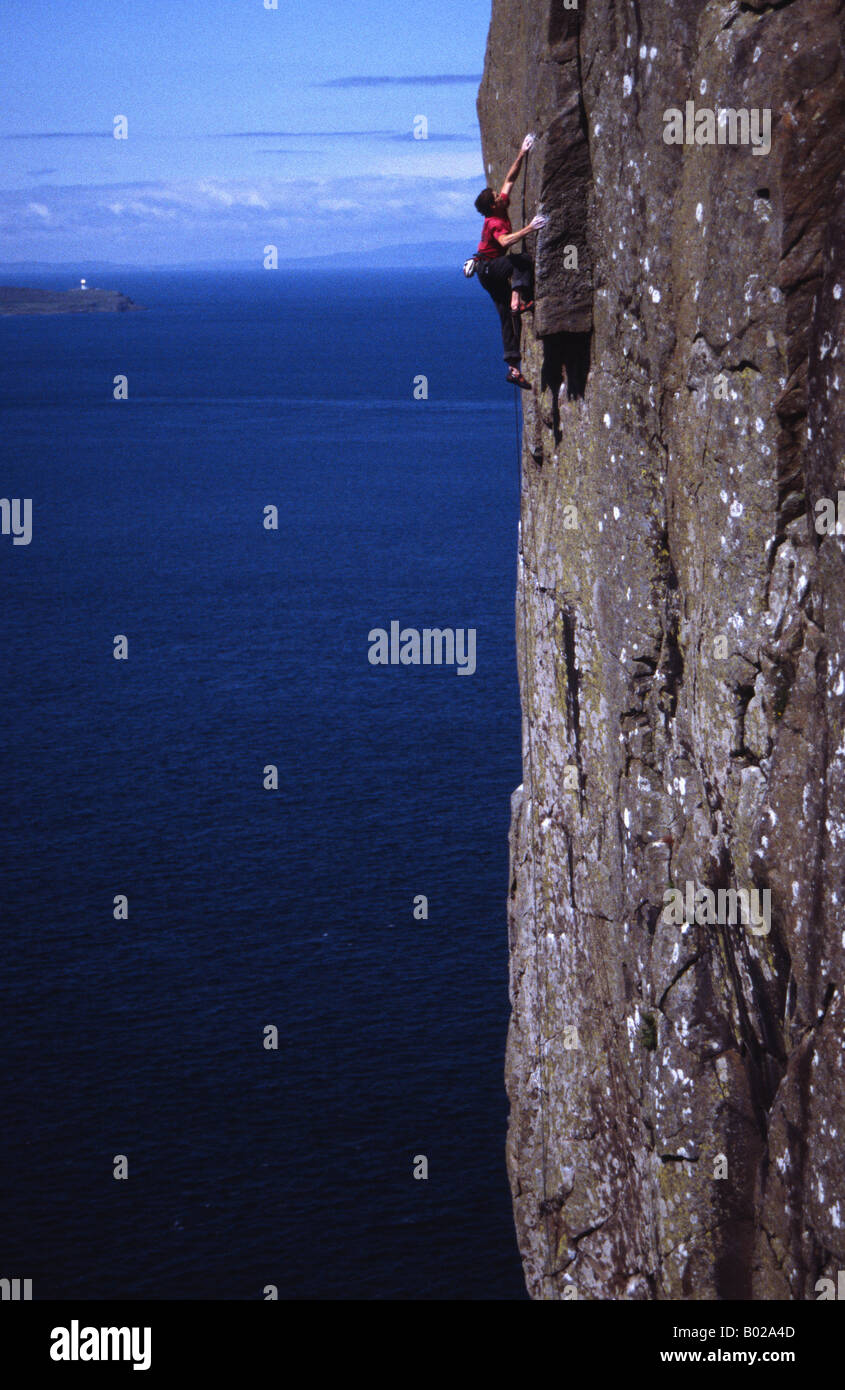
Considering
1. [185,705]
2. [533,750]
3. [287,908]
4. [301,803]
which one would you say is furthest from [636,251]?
[185,705]

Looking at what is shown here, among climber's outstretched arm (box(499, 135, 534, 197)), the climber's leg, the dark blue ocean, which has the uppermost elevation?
climber's outstretched arm (box(499, 135, 534, 197))

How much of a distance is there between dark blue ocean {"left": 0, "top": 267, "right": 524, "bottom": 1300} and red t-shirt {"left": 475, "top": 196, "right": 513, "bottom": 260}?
48.6 meters

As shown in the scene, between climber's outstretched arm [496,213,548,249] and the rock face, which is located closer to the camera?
the rock face

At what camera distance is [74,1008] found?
262 feet

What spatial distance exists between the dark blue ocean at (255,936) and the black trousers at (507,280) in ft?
154

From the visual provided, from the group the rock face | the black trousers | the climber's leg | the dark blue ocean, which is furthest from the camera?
the dark blue ocean

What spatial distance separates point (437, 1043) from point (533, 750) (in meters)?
51.1

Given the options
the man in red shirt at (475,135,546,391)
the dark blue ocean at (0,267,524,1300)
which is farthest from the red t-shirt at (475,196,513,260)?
the dark blue ocean at (0,267,524,1300)

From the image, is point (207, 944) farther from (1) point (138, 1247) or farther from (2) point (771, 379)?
(2) point (771, 379)

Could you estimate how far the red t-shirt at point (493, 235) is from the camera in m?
24.8

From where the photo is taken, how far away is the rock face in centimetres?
1669

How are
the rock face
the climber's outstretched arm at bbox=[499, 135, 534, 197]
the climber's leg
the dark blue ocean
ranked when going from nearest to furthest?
the rock face
the climber's outstretched arm at bbox=[499, 135, 534, 197]
the climber's leg
the dark blue ocean

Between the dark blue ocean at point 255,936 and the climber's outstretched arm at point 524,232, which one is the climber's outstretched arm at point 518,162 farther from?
the dark blue ocean at point 255,936

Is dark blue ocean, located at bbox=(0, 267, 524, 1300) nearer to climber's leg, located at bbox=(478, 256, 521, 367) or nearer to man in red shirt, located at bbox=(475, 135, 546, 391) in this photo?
climber's leg, located at bbox=(478, 256, 521, 367)
